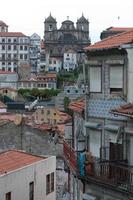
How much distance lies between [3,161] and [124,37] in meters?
12.1

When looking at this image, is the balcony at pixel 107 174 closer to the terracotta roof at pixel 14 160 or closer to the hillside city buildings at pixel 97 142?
the hillside city buildings at pixel 97 142

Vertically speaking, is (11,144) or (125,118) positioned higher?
(125,118)

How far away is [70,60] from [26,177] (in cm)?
15723

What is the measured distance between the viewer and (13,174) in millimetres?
23594

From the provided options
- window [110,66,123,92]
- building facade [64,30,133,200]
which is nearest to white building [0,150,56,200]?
building facade [64,30,133,200]

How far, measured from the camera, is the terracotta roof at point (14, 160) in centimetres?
2488

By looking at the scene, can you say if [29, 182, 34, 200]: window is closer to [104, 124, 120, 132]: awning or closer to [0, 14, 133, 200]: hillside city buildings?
[0, 14, 133, 200]: hillside city buildings

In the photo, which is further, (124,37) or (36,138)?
(36,138)

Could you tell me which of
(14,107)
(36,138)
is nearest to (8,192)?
(36,138)

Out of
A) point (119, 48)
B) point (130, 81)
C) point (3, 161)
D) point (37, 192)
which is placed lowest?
point (37, 192)

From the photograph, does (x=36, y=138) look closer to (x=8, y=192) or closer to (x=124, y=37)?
(x=8, y=192)

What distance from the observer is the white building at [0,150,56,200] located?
920 inches

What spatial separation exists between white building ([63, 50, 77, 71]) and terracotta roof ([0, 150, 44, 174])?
151138mm

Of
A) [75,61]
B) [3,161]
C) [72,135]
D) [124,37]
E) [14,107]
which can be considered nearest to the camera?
[124,37]
